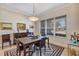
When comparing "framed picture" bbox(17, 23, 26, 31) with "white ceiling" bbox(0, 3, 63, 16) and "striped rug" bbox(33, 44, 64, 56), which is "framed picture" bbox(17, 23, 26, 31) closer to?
"white ceiling" bbox(0, 3, 63, 16)

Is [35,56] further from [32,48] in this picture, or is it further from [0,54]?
[0,54]

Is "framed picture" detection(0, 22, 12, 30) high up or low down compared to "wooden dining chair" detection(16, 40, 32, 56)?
up

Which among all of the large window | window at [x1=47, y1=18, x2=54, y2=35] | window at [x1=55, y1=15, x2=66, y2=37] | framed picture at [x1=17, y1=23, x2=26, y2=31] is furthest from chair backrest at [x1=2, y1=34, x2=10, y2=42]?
window at [x1=55, y1=15, x2=66, y2=37]

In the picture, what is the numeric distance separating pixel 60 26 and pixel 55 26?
10 centimetres

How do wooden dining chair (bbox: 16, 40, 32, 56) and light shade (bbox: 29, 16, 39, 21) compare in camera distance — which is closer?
wooden dining chair (bbox: 16, 40, 32, 56)

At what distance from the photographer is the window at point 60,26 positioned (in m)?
1.81

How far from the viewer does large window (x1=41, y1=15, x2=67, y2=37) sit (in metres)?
1.82

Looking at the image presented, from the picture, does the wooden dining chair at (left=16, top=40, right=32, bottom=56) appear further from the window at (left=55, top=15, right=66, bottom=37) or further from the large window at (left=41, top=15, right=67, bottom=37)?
the window at (left=55, top=15, right=66, bottom=37)

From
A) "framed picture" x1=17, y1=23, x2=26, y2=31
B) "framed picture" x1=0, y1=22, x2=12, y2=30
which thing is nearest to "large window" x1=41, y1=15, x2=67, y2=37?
"framed picture" x1=17, y1=23, x2=26, y2=31

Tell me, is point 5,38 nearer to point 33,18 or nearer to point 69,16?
point 33,18

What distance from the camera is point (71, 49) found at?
5.82 feet

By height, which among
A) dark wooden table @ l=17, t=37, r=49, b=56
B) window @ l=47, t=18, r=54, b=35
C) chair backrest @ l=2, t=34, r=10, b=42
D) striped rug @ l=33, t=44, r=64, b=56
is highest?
window @ l=47, t=18, r=54, b=35

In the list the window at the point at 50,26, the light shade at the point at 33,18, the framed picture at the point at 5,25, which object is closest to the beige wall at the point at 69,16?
the window at the point at 50,26

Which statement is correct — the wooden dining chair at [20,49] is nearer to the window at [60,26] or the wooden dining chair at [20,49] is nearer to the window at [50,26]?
the window at [50,26]
